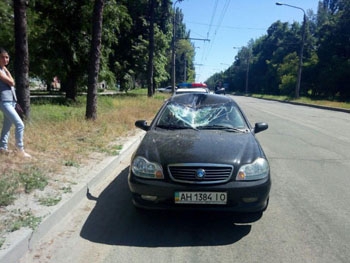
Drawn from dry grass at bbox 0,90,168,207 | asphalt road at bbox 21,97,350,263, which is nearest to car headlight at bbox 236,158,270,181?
asphalt road at bbox 21,97,350,263

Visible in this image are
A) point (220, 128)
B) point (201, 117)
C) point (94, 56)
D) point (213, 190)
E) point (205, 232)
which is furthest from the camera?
point (94, 56)

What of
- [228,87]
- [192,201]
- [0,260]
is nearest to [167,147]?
[192,201]

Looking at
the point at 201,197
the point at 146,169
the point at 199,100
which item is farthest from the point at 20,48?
the point at 201,197

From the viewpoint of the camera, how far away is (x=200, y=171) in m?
4.02

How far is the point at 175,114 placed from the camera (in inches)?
228

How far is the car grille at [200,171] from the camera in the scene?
4.03 metres

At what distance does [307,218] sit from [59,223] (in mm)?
2983

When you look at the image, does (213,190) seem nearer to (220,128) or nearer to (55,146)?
(220,128)

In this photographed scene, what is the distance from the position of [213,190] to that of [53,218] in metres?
1.83

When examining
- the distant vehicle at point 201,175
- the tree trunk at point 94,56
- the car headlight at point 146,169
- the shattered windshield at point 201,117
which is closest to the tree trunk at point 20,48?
the tree trunk at point 94,56

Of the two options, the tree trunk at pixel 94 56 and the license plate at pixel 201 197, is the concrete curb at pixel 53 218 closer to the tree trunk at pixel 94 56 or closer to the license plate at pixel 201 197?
the license plate at pixel 201 197

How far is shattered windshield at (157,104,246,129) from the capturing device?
17.9ft

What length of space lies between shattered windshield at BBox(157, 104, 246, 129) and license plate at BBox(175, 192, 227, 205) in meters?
1.56

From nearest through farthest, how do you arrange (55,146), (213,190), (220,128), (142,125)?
(213,190) → (220,128) → (142,125) → (55,146)
